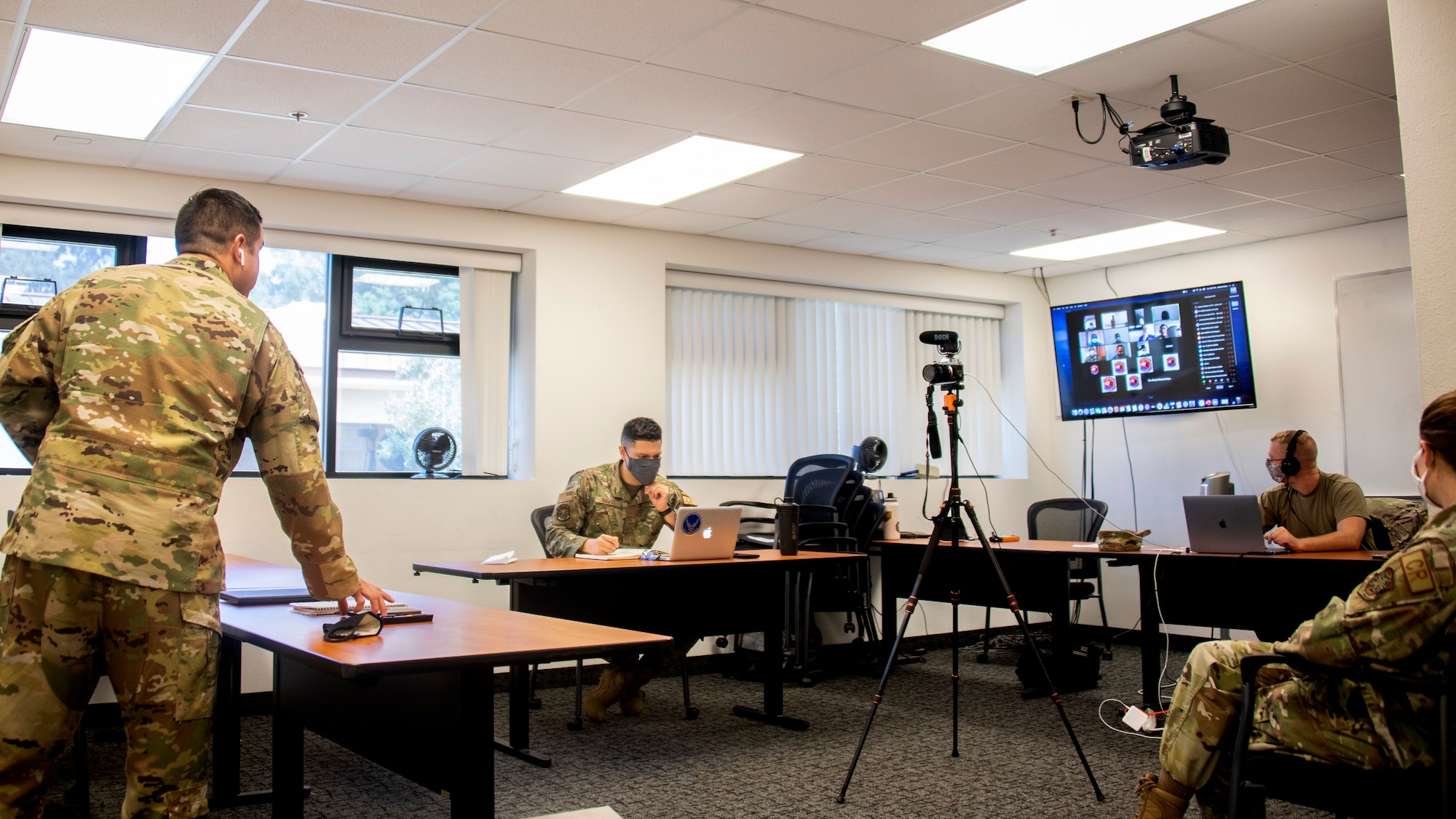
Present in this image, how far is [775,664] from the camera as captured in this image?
4.67 meters

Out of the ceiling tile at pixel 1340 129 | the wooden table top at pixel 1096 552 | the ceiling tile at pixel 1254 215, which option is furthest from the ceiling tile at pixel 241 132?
the ceiling tile at pixel 1254 215

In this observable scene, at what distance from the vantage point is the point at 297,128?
174 inches

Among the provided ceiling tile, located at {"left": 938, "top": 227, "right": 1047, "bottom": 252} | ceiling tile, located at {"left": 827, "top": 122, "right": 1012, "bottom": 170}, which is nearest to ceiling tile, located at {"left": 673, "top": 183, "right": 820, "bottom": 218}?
ceiling tile, located at {"left": 827, "top": 122, "right": 1012, "bottom": 170}

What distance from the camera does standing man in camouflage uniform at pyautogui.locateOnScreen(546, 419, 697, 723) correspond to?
4.48 meters

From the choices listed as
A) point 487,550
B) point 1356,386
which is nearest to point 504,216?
point 487,550

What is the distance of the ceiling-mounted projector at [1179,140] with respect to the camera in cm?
395

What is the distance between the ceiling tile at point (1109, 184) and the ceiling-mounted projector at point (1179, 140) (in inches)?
37.9

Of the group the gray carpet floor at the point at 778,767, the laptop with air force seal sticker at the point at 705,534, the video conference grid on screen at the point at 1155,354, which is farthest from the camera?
the video conference grid on screen at the point at 1155,354

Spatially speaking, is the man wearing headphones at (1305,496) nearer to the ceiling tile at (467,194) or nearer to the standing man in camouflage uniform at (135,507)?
the ceiling tile at (467,194)

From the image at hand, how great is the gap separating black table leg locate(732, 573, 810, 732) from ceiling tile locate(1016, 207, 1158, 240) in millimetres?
2928

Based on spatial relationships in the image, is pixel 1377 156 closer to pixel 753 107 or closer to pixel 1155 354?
pixel 1155 354

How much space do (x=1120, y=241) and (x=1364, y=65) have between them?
2994 millimetres

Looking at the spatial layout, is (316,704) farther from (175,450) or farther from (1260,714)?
(1260,714)

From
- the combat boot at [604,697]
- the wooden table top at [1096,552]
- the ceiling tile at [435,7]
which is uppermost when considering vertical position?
the ceiling tile at [435,7]
